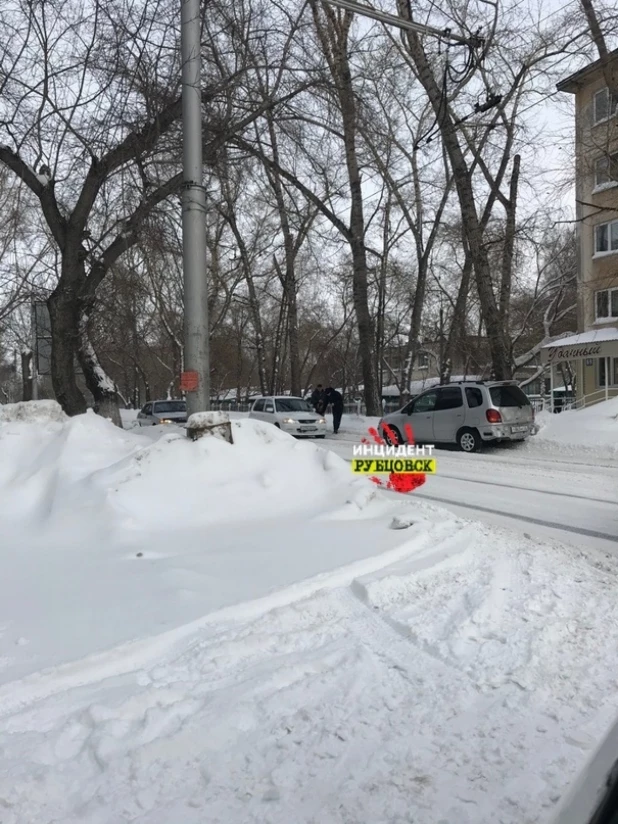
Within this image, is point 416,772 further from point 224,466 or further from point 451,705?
point 224,466

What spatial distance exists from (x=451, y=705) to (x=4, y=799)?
2074 mm

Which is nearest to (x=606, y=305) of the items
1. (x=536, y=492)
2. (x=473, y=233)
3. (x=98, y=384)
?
(x=473, y=233)

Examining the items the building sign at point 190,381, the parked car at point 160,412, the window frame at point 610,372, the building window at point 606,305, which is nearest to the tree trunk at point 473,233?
the parked car at point 160,412

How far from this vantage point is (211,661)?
12.1 ft

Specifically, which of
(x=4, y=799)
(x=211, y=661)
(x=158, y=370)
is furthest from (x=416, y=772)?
(x=158, y=370)

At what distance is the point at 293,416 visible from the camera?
20281 mm

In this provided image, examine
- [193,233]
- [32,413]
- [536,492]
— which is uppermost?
[193,233]

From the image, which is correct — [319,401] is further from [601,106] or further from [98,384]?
[601,106]

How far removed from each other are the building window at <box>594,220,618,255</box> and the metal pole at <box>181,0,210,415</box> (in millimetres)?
25567

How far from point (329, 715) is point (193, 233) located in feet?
19.7

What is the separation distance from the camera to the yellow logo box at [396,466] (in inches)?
461

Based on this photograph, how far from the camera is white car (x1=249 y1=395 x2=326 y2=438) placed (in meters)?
20.0

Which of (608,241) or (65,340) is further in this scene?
(608,241)

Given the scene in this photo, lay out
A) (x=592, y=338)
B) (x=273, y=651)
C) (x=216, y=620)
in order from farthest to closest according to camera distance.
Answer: (x=592, y=338)
(x=216, y=620)
(x=273, y=651)
